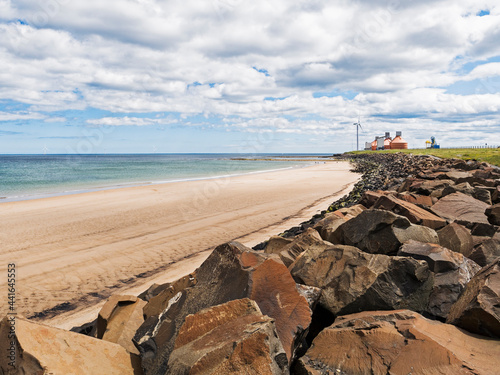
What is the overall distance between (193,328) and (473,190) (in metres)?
9.62

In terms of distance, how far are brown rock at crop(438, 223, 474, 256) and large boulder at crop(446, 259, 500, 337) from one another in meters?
2.18

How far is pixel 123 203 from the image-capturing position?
19375 mm

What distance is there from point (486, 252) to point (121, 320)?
5036 millimetres

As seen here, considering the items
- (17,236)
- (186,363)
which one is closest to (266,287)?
(186,363)

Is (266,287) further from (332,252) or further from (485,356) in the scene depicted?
(485,356)

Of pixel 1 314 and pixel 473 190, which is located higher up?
pixel 473 190

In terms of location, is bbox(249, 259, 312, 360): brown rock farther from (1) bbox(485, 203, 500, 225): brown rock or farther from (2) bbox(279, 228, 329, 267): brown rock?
(1) bbox(485, 203, 500, 225): brown rock

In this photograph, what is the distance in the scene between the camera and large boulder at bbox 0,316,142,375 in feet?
9.42

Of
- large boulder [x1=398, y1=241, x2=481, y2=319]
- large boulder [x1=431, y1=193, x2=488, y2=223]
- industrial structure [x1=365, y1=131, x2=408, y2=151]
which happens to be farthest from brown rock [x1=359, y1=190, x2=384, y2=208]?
industrial structure [x1=365, y1=131, x2=408, y2=151]

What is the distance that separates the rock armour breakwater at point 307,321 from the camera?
2.73 m

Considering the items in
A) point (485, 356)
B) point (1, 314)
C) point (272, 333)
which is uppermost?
point (272, 333)

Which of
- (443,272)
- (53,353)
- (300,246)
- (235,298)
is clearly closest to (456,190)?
(300,246)

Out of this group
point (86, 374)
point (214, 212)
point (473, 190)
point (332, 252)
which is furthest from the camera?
point (214, 212)

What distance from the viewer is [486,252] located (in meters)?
5.09
